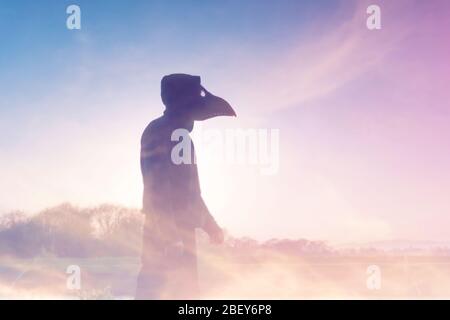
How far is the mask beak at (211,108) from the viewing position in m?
5.33

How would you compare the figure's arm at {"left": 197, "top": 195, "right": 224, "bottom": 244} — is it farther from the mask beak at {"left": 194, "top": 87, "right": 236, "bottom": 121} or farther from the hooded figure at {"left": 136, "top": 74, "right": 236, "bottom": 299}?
the mask beak at {"left": 194, "top": 87, "right": 236, "bottom": 121}

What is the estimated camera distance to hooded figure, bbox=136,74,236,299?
489 centimetres

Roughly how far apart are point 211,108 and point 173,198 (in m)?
1.02

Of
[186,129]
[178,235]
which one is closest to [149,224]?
[178,235]

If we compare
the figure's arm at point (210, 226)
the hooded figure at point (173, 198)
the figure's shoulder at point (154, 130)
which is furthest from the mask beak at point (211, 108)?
the figure's arm at point (210, 226)

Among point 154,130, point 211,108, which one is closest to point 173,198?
point 154,130

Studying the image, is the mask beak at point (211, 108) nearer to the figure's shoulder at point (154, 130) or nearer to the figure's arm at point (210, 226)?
the figure's shoulder at point (154, 130)

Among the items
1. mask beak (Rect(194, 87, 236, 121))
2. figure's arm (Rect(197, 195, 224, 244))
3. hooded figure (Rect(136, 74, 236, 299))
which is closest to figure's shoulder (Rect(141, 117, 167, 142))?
hooded figure (Rect(136, 74, 236, 299))

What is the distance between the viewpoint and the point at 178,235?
16.4ft

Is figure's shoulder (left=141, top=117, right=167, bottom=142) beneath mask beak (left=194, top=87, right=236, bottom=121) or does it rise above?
beneath

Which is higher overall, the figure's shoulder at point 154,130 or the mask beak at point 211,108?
the mask beak at point 211,108
